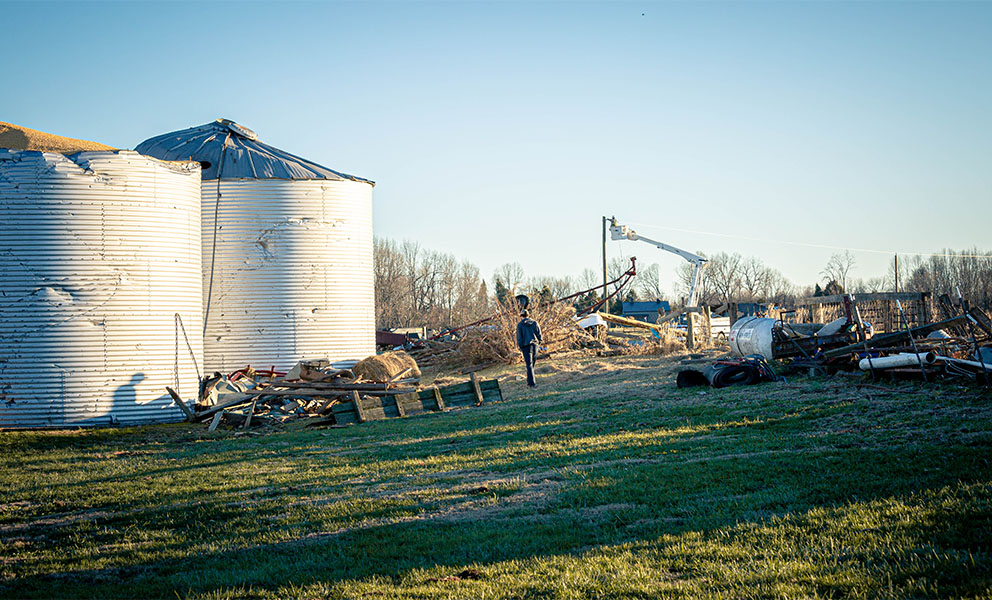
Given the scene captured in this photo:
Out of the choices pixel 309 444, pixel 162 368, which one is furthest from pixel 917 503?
pixel 162 368

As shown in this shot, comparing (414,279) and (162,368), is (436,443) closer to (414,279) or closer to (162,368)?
(162,368)

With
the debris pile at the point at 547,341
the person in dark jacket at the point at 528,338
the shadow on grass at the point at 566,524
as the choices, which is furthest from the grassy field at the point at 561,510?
the debris pile at the point at 547,341

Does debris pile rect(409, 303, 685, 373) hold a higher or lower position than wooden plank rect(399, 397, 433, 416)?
higher

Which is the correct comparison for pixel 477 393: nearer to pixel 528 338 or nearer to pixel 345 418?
Answer: pixel 528 338

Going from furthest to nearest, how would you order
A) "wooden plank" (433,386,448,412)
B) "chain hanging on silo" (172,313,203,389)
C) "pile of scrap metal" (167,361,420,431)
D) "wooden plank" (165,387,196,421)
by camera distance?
"chain hanging on silo" (172,313,203,389), "wooden plank" (165,387,196,421), "wooden plank" (433,386,448,412), "pile of scrap metal" (167,361,420,431)

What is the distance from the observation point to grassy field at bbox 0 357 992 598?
5.26m

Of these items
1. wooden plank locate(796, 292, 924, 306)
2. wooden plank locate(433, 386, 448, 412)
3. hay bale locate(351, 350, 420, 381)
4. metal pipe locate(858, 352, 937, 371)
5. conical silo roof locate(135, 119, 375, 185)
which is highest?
conical silo roof locate(135, 119, 375, 185)

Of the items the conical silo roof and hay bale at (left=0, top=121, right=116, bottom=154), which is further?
the conical silo roof

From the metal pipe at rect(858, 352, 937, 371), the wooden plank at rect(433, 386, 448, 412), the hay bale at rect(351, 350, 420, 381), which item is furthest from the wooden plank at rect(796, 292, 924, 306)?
the hay bale at rect(351, 350, 420, 381)

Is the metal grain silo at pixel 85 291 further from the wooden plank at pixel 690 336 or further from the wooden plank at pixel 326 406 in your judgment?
the wooden plank at pixel 690 336

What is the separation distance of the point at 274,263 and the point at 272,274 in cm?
32

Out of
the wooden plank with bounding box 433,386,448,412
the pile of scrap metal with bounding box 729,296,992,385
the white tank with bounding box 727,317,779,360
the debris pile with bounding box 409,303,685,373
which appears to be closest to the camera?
the pile of scrap metal with bounding box 729,296,992,385

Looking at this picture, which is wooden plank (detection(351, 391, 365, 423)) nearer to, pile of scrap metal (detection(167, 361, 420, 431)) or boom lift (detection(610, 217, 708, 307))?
pile of scrap metal (detection(167, 361, 420, 431))

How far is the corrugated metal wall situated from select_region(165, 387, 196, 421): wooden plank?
12.4 ft
